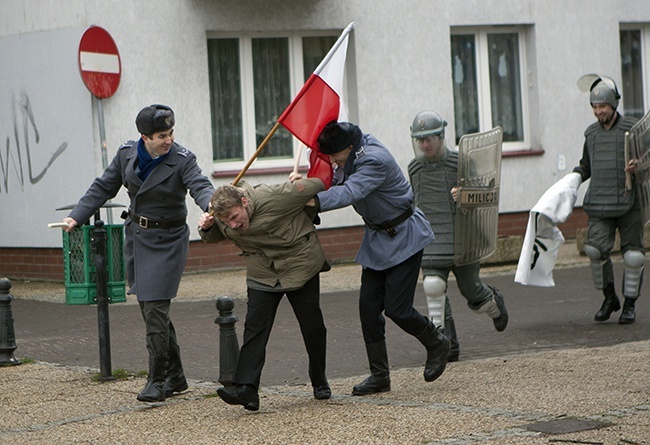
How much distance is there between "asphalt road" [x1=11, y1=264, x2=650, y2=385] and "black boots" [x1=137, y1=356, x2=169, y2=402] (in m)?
0.93

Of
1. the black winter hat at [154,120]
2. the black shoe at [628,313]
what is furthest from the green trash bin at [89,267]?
the black shoe at [628,313]

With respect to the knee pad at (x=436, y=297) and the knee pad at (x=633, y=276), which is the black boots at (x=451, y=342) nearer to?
the knee pad at (x=436, y=297)

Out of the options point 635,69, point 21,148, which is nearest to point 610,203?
point 21,148

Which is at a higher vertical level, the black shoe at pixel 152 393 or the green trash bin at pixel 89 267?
the green trash bin at pixel 89 267

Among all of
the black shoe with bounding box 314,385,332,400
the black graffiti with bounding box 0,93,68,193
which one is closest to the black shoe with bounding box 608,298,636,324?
the black shoe with bounding box 314,385,332,400

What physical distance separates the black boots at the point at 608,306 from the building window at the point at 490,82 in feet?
25.6

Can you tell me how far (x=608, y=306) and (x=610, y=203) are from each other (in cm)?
90

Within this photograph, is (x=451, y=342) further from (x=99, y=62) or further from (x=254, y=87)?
(x=254, y=87)

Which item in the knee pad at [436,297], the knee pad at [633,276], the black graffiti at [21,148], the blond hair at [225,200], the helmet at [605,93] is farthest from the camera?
the black graffiti at [21,148]

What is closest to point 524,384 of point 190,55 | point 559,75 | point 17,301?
point 17,301

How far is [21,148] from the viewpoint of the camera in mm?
16766

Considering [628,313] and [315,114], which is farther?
[628,313]

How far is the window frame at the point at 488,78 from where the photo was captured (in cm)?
1903

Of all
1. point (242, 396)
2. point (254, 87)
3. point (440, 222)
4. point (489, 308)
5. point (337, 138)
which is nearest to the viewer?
point (242, 396)
